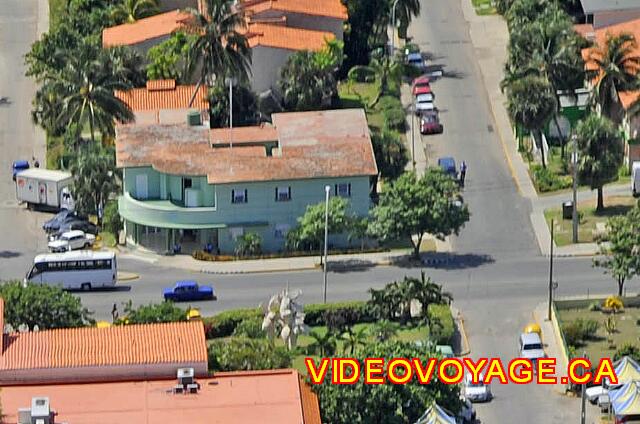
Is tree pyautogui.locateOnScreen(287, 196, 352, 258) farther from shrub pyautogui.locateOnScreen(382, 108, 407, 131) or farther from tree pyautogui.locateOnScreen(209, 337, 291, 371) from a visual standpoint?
tree pyautogui.locateOnScreen(209, 337, 291, 371)

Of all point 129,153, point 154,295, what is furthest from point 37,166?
point 154,295

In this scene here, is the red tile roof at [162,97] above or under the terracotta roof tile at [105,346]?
above

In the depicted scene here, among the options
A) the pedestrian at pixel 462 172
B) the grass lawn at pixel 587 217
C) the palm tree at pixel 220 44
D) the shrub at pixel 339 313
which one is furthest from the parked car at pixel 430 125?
the shrub at pixel 339 313

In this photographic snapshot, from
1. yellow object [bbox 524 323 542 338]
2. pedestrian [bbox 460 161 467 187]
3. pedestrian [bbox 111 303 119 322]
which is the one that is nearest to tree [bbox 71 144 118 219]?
pedestrian [bbox 111 303 119 322]

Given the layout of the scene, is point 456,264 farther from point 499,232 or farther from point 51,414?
point 51,414

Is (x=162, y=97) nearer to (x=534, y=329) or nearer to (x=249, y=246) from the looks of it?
(x=249, y=246)

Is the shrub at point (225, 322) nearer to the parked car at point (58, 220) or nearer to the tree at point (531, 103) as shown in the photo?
the parked car at point (58, 220)

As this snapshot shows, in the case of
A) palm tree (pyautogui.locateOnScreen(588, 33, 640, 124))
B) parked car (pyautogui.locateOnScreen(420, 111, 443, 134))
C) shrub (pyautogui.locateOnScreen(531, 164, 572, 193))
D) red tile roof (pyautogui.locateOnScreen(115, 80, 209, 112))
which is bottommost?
shrub (pyautogui.locateOnScreen(531, 164, 572, 193))
